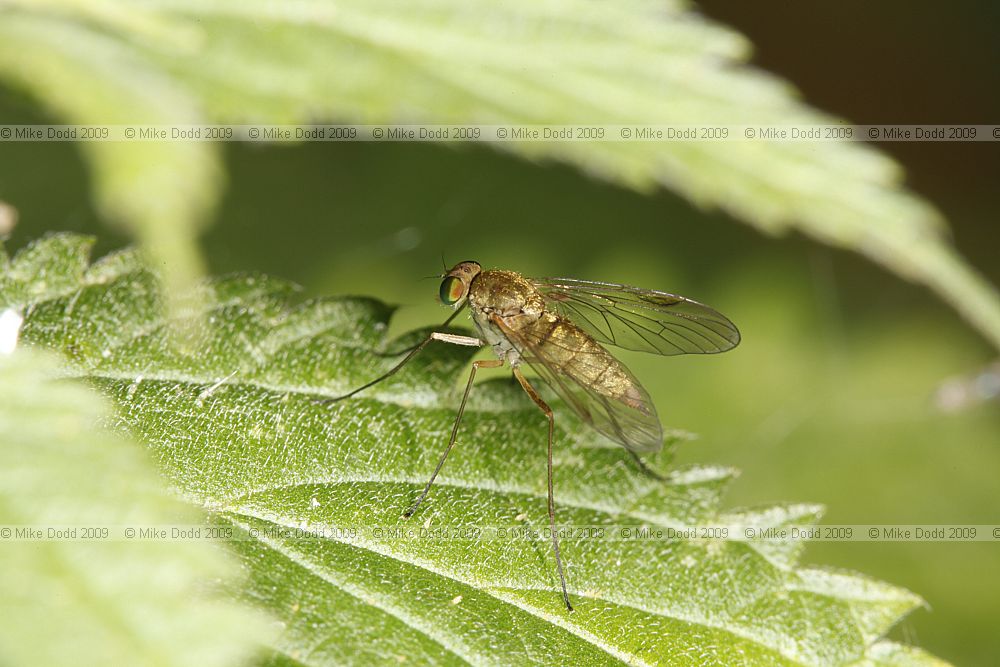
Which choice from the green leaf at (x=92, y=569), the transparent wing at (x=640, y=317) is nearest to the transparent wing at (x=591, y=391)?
the transparent wing at (x=640, y=317)

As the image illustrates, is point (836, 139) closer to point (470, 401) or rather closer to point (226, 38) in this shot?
point (470, 401)

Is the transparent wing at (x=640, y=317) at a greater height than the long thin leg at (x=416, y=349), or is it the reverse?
the transparent wing at (x=640, y=317)

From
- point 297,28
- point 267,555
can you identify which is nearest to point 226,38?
point 297,28

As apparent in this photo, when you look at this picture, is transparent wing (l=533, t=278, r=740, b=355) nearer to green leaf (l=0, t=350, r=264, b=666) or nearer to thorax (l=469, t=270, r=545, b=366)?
thorax (l=469, t=270, r=545, b=366)

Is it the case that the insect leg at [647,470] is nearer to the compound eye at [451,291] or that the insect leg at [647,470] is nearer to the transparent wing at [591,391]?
the transparent wing at [591,391]

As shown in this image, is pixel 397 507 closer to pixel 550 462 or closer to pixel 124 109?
pixel 550 462

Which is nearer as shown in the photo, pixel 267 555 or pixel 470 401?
Answer: pixel 267 555

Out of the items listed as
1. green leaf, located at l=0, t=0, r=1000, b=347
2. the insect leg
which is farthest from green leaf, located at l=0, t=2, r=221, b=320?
the insect leg
